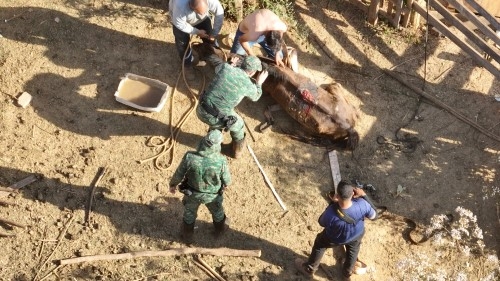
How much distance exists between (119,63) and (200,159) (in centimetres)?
375

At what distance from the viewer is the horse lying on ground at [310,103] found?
9.20 meters

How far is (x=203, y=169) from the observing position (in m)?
6.97

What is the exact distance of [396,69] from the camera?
10359mm

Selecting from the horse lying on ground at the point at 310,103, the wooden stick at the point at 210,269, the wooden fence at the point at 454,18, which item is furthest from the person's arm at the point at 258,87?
the wooden fence at the point at 454,18

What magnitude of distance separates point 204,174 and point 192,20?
10.2 feet

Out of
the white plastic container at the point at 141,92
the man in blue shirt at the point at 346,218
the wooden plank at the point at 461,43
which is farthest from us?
the wooden plank at the point at 461,43

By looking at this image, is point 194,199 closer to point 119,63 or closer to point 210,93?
point 210,93

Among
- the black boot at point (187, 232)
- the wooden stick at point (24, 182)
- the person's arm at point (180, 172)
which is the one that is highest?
the person's arm at point (180, 172)

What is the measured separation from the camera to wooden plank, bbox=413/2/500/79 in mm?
9602

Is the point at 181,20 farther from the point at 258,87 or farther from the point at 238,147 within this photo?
the point at 238,147

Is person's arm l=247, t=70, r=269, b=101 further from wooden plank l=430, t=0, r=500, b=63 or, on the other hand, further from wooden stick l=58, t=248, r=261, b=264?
wooden plank l=430, t=0, r=500, b=63

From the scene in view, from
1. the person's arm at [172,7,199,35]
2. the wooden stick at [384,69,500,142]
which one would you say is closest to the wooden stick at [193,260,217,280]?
the person's arm at [172,7,199,35]

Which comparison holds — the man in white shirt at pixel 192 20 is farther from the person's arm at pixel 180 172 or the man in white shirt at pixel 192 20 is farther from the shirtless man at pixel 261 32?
the person's arm at pixel 180 172

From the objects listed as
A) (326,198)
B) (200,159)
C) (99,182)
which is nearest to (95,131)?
(99,182)
